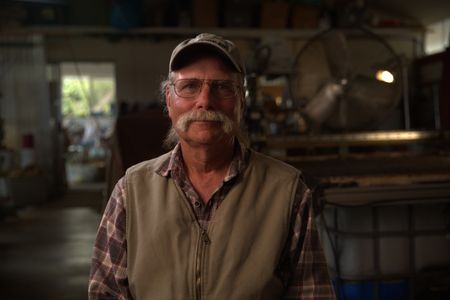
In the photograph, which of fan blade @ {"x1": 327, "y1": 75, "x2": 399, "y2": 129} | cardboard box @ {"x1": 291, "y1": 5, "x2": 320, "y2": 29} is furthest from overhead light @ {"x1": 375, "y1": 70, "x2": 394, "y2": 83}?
cardboard box @ {"x1": 291, "y1": 5, "x2": 320, "y2": 29}

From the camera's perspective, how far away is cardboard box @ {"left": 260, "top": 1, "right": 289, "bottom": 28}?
6730mm

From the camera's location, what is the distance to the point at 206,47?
3.85 ft

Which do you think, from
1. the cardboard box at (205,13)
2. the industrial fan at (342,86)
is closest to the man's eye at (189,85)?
the industrial fan at (342,86)

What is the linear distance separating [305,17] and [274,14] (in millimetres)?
489

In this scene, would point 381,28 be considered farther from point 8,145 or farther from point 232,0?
point 8,145

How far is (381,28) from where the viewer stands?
7.30m

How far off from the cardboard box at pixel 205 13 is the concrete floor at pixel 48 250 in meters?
3.09

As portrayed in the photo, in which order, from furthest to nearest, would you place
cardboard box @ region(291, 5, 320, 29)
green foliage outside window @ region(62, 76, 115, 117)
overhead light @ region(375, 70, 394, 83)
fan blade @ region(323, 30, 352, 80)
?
green foliage outside window @ region(62, 76, 115, 117)
cardboard box @ region(291, 5, 320, 29)
fan blade @ region(323, 30, 352, 80)
overhead light @ region(375, 70, 394, 83)

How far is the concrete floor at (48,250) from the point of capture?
3.37m

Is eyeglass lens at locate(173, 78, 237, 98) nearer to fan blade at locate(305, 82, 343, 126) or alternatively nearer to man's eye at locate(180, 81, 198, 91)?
man's eye at locate(180, 81, 198, 91)

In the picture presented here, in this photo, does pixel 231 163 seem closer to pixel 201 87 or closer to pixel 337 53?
pixel 201 87

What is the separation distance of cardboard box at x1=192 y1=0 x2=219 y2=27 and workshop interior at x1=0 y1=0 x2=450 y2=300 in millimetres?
17

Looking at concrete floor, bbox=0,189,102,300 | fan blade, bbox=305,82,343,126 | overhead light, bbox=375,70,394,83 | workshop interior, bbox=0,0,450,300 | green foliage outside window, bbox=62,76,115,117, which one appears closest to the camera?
workshop interior, bbox=0,0,450,300

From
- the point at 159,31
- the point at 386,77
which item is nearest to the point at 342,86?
the point at 386,77
